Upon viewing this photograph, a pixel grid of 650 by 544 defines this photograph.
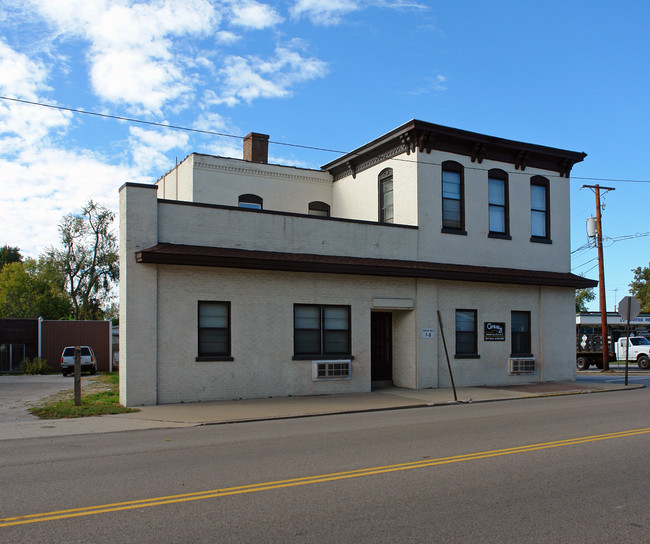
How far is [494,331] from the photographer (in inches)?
845

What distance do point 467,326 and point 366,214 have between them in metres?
5.27

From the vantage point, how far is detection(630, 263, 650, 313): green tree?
71.2 m

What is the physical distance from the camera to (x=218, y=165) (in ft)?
77.4

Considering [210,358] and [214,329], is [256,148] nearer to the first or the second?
[214,329]

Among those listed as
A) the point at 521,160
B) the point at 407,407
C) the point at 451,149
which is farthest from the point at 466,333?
the point at 521,160

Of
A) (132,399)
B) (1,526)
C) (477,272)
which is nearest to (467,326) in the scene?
(477,272)

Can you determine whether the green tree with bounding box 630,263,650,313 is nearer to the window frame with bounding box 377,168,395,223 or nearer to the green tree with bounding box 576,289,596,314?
the green tree with bounding box 576,289,596,314

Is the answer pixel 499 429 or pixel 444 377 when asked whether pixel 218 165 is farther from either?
pixel 499 429

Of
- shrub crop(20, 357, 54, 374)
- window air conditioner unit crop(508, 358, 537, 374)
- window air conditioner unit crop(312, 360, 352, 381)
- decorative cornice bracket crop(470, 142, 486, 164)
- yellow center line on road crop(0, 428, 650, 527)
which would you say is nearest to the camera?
yellow center line on road crop(0, 428, 650, 527)

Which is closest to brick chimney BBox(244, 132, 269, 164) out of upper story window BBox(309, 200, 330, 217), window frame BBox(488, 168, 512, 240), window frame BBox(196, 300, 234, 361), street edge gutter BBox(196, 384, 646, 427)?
upper story window BBox(309, 200, 330, 217)

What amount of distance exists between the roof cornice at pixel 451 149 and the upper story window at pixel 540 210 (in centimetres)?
62

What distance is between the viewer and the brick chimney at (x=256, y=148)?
→ 1000 inches

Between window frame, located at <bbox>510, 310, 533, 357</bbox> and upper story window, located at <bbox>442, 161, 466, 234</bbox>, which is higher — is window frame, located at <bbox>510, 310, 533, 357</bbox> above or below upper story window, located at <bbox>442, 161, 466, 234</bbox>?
below

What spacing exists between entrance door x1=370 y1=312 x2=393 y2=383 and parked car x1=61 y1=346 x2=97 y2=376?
1955 cm
